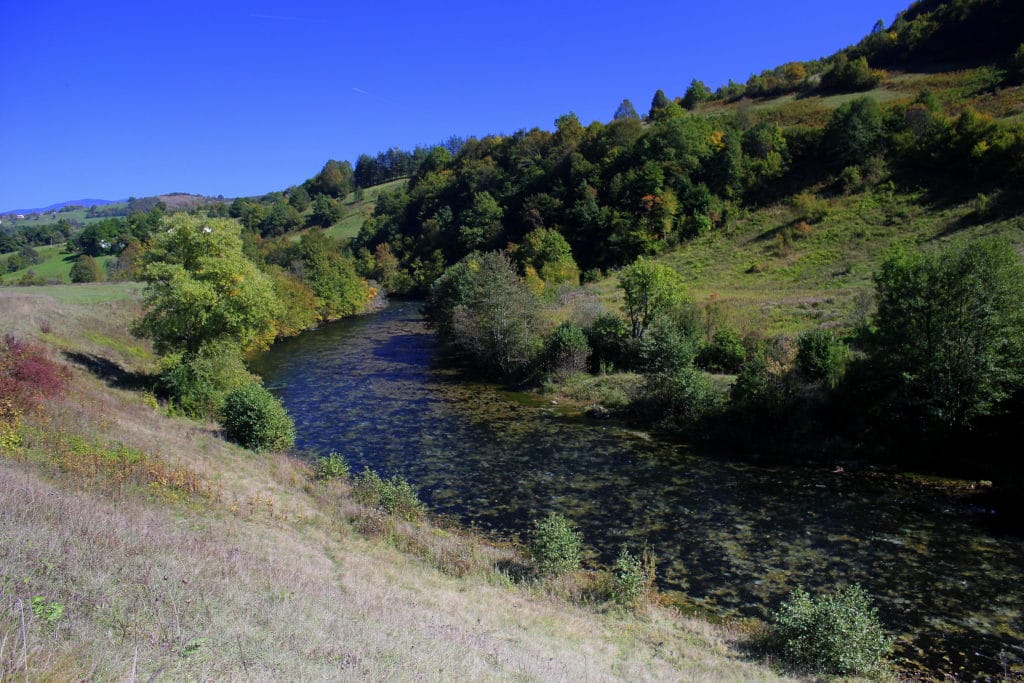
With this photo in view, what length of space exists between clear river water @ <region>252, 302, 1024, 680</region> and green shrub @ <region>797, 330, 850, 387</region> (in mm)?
5162

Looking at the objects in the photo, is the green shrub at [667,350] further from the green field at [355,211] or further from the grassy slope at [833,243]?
the green field at [355,211]

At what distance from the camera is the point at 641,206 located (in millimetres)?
70438

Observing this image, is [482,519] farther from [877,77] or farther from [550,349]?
[877,77]

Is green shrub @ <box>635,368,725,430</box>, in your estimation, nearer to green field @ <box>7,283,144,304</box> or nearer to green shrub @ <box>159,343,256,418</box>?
green shrub @ <box>159,343,256,418</box>

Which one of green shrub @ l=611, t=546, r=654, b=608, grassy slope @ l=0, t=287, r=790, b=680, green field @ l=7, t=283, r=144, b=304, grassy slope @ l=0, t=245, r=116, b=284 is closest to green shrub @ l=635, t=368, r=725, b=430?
grassy slope @ l=0, t=287, r=790, b=680

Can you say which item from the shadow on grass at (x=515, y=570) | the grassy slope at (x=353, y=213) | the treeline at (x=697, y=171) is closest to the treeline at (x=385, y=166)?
the grassy slope at (x=353, y=213)

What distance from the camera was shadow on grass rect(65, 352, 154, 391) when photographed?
90.9 ft

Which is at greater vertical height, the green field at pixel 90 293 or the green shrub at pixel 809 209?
the green shrub at pixel 809 209

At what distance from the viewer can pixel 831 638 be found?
10.6 metres

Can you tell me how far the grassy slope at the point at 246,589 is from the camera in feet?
20.9

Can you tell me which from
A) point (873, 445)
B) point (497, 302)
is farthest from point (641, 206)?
point (873, 445)

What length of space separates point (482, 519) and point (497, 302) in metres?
23.2

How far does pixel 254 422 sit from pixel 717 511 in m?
18.4

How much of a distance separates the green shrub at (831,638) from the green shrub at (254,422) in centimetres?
1929
